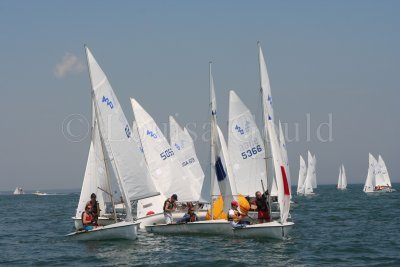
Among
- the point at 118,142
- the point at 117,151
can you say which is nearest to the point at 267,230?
the point at 117,151

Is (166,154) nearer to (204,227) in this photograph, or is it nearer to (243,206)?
(243,206)

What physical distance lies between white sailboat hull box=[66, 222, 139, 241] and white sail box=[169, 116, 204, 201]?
33.9 ft

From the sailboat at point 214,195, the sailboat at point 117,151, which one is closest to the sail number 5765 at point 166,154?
the sailboat at point 117,151

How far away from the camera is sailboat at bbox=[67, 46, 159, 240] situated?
23484 mm

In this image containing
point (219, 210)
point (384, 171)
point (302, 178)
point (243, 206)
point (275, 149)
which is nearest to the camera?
point (275, 149)

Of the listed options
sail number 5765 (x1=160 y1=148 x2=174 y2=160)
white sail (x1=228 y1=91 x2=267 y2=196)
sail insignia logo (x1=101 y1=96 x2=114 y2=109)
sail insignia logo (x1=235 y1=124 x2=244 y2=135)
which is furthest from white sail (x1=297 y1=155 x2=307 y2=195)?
sail insignia logo (x1=101 y1=96 x2=114 y2=109)

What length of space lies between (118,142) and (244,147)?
40.0 ft

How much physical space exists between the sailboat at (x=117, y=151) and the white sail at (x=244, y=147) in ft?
33.7

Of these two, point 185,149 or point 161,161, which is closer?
point 161,161

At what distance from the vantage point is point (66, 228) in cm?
3195

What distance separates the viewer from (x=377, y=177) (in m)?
81.7

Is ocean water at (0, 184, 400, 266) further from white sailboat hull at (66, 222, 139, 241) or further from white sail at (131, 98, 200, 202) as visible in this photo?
white sail at (131, 98, 200, 202)

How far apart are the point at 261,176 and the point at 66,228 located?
11.2m

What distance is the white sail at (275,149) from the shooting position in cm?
2262
